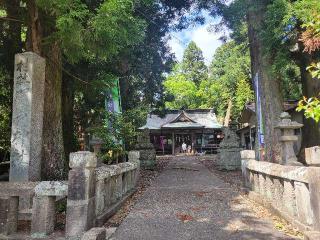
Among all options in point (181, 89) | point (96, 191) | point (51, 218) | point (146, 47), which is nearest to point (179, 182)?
point (146, 47)

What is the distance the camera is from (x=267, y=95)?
431 inches

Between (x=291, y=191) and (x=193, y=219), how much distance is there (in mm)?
1842

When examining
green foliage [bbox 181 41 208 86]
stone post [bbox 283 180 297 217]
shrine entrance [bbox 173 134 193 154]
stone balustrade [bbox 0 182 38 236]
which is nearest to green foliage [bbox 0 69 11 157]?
stone balustrade [bbox 0 182 38 236]

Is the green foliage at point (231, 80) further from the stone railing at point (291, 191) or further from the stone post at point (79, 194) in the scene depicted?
the stone post at point (79, 194)

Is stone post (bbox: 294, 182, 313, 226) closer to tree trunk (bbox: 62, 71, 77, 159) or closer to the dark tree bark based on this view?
the dark tree bark

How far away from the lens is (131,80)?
17875mm

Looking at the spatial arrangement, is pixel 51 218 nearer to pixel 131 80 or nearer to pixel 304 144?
pixel 304 144

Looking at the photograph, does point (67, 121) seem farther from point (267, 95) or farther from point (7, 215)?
point (7, 215)

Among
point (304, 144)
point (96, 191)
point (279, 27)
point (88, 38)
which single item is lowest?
point (96, 191)

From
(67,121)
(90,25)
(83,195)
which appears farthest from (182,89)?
(83,195)

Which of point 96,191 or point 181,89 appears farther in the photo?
point 181,89

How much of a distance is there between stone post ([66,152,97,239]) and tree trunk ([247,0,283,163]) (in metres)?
6.95

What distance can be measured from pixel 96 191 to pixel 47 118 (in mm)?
2523

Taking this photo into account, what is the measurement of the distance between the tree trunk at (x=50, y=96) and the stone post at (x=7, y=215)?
84.8 inches
